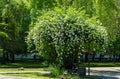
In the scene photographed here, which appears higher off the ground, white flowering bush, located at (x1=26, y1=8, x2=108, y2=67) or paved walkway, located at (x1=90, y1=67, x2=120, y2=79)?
white flowering bush, located at (x1=26, y1=8, x2=108, y2=67)

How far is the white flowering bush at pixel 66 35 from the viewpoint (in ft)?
90.9

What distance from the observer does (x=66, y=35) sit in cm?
2791

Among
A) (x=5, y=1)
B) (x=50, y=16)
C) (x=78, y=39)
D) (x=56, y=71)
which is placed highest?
(x=5, y=1)

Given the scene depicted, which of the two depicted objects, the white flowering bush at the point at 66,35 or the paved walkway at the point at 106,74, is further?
the paved walkway at the point at 106,74

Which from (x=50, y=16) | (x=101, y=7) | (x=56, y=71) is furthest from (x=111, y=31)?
(x=56, y=71)

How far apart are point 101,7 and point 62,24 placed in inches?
445

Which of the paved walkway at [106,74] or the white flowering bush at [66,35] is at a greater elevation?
the white flowering bush at [66,35]

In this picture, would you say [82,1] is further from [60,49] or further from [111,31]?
[60,49]

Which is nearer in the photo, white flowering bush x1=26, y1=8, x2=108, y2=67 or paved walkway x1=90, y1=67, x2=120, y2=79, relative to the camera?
white flowering bush x1=26, y1=8, x2=108, y2=67

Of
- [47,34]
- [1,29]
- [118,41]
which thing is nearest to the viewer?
[47,34]

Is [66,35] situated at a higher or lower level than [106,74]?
higher

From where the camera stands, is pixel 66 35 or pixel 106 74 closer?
pixel 66 35

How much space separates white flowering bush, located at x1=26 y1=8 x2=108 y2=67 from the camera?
27719 mm

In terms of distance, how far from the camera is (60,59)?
2855cm
